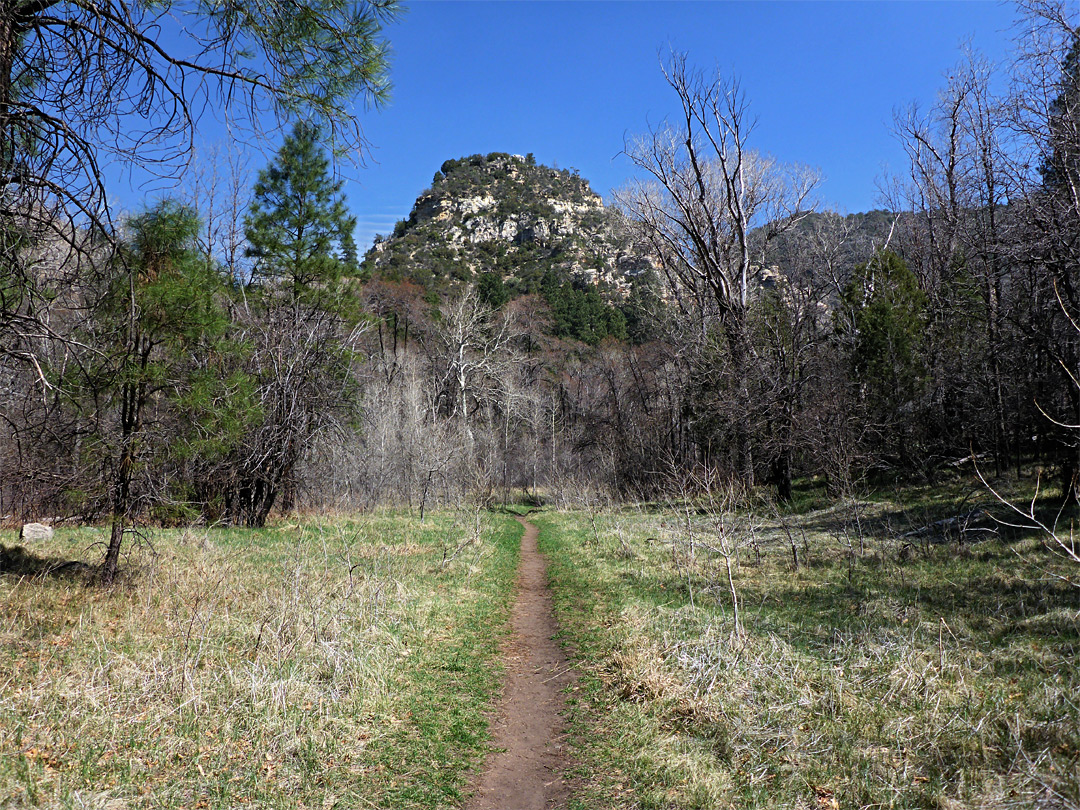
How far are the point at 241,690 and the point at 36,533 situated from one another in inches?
414

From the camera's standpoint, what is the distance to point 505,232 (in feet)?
230

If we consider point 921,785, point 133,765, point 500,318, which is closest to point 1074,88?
point 921,785

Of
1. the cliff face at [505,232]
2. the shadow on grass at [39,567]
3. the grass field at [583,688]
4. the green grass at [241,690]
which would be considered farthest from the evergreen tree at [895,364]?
the cliff face at [505,232]

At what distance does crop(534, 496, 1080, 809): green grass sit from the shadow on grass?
22.5 feet

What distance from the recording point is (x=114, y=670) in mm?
5016

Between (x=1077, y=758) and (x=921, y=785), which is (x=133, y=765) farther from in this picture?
(x=1077, y=758)

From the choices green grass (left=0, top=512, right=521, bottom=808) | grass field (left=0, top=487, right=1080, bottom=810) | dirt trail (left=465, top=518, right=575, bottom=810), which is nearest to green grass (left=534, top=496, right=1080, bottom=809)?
grass field (left=0, top=487, right=1080, bottom=810)

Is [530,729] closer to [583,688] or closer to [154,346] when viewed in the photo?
[583,688]

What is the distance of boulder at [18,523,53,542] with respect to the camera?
39.5 feet

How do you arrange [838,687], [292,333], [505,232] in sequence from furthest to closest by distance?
[505,232]
[292,333]
[838,687]

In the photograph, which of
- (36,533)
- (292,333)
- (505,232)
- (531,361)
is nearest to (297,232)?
(292,333)

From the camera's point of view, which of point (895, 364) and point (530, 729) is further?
point (895, 364)

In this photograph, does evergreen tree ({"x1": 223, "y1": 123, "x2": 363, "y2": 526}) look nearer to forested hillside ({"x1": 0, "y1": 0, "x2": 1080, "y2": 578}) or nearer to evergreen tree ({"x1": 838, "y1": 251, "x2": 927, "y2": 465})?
forested hillside ({"x1": 0, "y1": 0, "x2": 1080, "y2": 578})

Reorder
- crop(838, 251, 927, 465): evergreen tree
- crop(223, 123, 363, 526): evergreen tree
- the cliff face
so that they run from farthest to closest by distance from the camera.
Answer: the cliff face → crop(838, 251, 927, 465): evergreen tree → crop(223, 123, 363, 526): evergreen tree
